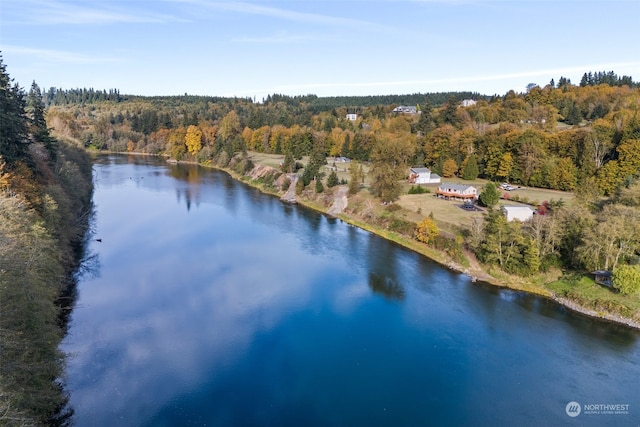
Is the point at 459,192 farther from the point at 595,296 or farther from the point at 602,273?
the point at 595,296

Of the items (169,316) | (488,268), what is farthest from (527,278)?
(169,316)

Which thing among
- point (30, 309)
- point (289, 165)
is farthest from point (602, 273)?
point (289, 165)

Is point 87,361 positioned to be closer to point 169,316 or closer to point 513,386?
point 169,316

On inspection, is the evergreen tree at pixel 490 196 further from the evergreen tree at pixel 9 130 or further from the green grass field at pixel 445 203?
the evergreen tree at pixel 9 130

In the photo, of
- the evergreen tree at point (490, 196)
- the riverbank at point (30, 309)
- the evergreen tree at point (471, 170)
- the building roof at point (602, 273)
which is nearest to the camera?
the riverbank at point (30, 309)

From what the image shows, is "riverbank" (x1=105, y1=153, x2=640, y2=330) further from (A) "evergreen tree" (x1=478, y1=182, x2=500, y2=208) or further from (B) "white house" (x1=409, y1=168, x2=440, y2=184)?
(B) "white house" (x1=409, y1=168, x2=440, y2=184)

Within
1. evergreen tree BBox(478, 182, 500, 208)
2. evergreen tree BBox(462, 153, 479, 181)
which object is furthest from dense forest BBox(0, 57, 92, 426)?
evergreen tree BBox(462, 153, 479, 181)
